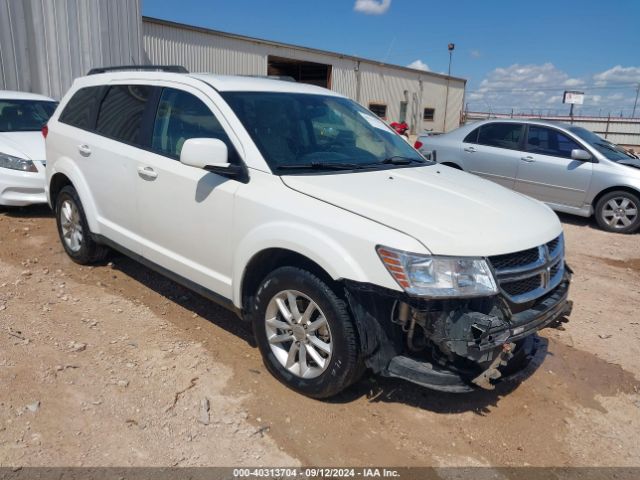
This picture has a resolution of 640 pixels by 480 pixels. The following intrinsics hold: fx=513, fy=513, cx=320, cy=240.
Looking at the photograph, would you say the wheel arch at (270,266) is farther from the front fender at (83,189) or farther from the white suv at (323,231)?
the front fender at (83,189)

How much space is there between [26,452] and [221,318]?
1773mm

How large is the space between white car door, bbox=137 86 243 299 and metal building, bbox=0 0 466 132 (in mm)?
9750

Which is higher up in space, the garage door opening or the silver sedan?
the garage door opening

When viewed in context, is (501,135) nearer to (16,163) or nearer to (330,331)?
(330,331)

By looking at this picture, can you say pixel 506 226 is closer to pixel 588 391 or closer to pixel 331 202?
pixel 331 202

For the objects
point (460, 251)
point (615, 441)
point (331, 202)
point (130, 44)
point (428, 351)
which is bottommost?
point (615, 441)

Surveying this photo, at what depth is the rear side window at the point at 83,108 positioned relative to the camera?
15.2 ft

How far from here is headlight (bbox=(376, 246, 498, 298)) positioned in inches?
99.0

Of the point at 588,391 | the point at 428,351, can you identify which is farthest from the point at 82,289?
the point at 588,391

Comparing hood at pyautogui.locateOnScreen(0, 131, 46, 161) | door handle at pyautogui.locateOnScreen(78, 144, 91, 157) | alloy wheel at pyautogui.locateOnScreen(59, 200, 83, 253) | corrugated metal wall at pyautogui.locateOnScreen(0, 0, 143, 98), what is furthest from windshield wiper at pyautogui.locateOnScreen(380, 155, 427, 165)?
corrugated metal wall at pyautogui.locateOnScreen(0, 0, 143, 98)

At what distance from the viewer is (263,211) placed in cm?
303

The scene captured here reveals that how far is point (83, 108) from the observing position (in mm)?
4766

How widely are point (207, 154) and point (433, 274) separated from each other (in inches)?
59.4

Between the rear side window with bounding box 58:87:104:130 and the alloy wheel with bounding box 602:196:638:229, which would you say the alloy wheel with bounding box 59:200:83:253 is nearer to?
the rear side window with bounding box 58:87:104:130
